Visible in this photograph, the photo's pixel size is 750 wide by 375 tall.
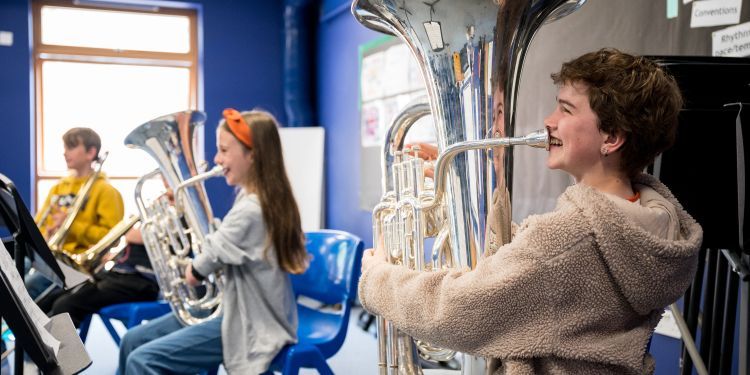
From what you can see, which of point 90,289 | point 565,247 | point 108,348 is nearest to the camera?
point 565,247

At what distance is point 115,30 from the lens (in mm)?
6125

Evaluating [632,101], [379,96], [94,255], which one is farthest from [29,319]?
[379,96]

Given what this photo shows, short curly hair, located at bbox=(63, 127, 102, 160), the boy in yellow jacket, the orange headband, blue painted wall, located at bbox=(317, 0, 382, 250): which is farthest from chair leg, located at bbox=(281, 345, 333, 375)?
blue painted wall, located at bbox=(317, 0, 382, 250)

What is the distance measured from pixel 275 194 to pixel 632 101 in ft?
4.63

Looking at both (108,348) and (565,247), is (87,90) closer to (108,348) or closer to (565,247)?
(108,348)

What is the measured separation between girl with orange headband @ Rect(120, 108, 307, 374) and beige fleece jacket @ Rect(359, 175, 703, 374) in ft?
3.72

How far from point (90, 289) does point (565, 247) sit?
262 centimetres

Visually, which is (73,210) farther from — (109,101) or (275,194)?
(109,101)

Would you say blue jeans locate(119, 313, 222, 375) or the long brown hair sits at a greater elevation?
the long brown hair

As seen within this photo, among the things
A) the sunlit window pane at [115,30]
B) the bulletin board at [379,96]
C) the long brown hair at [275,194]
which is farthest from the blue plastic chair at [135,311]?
the sunlit window pane at [115,30]

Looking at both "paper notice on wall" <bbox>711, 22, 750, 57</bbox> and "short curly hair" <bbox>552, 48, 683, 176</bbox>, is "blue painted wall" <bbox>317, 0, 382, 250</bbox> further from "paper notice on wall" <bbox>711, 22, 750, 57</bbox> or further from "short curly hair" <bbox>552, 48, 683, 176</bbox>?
"short curly hair" <bbox>552, 48, 683, 176</bbox>

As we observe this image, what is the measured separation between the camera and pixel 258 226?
2258mm

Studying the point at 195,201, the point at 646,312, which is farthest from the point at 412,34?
the point at 195,201

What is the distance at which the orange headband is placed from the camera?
7.74 ft
